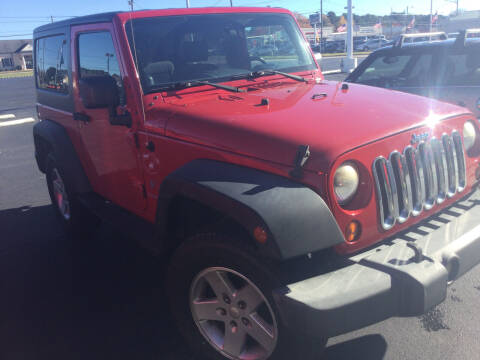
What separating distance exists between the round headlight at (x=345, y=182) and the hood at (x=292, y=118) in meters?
0.10

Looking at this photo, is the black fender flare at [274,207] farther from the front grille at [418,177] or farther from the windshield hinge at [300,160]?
the front grille at [418,177]

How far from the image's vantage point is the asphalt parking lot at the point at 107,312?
281 cm

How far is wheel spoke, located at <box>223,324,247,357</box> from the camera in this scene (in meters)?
2.46

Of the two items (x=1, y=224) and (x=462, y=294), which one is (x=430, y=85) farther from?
(x=1, y=224)

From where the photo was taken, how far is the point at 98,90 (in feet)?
9.69

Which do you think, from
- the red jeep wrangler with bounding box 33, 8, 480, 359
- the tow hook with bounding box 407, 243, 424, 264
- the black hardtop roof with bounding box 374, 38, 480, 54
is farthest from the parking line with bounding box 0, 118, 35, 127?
the tow hook with bounding box 407, 243, 424, 264

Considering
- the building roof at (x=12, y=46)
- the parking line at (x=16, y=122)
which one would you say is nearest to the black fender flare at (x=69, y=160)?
the parking line at (x=16, y=122)

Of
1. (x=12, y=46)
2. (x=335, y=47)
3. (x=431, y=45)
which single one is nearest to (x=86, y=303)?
(x=431, y=45)

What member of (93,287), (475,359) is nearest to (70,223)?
(93,287)

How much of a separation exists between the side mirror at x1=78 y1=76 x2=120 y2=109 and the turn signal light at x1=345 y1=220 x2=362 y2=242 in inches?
69.7

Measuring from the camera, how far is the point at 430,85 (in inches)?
224

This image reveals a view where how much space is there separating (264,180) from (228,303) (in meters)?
0.72

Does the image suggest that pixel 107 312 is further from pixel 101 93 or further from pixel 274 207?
pixel 274 207

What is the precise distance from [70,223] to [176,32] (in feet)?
7.32
